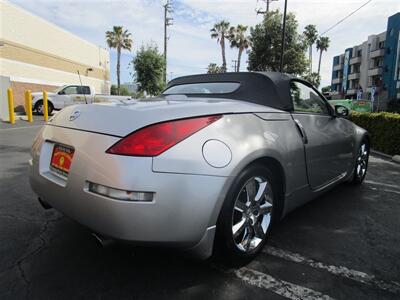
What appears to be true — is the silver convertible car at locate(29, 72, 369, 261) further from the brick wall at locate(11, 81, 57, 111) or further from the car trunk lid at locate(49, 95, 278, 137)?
the brick wall at locate(11, 81, 57, 111)

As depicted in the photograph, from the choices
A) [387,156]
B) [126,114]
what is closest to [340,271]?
[126,114]

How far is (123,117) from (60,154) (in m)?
0.60

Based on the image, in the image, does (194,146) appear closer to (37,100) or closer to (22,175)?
(22,175)

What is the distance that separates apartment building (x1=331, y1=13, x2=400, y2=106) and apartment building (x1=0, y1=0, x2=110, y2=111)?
2329 centimetres

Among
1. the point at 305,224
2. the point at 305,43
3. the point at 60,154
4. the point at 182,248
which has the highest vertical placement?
the point at 305,43

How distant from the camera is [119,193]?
1.77m

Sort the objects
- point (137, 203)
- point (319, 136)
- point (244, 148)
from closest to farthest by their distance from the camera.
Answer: point (137, 203) < point (244, 148) < point (319, 136)

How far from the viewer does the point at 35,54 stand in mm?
21141

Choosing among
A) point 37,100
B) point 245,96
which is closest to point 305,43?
point 37,100

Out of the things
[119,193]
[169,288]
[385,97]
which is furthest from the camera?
[385,97]

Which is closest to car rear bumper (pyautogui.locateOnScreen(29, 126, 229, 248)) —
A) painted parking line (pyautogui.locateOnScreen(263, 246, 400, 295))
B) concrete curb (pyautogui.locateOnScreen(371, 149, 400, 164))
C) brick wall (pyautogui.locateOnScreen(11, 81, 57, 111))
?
painted parking line (pyautogui.locateOnScreen(263, 246, 400, 295))

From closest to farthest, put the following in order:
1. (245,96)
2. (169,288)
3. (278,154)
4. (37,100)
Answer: (169,288) < (278,154) < (245,96) < (37,100)

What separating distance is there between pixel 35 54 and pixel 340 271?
23.6 metres

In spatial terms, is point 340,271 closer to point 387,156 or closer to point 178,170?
point 178,170
